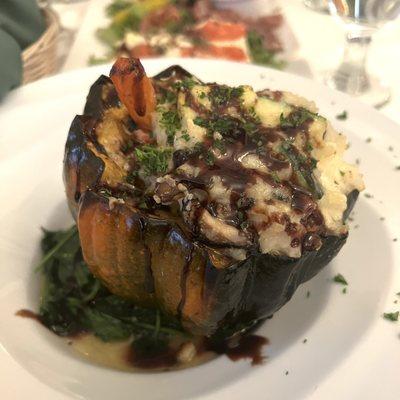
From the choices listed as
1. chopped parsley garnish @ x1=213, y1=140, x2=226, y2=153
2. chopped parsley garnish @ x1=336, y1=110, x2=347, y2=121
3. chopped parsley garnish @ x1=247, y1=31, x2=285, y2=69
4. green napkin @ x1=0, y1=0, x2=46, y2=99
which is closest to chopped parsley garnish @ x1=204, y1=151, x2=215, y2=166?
chopped parsley garnish @ x1=213, y1=140, x2=226, y2=153

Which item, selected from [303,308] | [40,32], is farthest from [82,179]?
[40,32]

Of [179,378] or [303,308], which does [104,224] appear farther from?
[303,308]

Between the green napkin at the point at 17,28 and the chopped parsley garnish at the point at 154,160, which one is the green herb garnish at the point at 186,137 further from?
the green napkin at the point at 17,28

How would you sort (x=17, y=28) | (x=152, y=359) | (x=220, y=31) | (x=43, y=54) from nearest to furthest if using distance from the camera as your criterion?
(x=152, y=359)
(x=17, y=28)
(x=43, y=54)
(x=220, y=31)

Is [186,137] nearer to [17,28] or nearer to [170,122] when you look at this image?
[170,122]

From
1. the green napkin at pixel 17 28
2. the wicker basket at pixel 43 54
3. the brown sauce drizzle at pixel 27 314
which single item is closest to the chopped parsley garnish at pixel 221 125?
the brown sauce drizzle at pixel 27 314

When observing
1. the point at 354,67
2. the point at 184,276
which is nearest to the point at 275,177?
the point at 184,276
